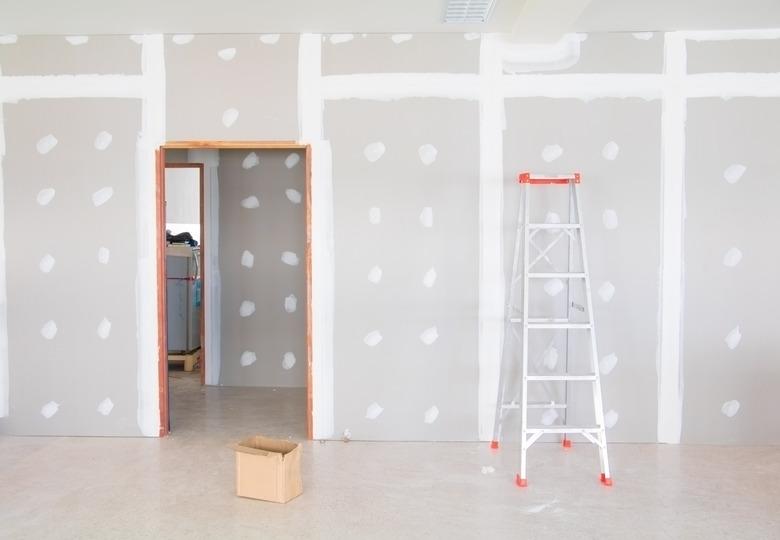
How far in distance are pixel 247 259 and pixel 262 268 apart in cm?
16

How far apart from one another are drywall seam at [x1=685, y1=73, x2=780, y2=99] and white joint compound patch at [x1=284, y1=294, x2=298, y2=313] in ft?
11.6

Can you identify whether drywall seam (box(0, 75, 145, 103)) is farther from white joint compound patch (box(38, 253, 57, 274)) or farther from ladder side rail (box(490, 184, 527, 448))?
ladder side rail (box(490, 184, 527, 448))

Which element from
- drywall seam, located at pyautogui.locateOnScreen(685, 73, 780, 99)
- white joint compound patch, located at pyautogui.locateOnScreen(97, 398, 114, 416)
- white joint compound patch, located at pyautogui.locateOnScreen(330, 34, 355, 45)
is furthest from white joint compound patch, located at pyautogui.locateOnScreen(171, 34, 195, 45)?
drywall seam, located at pyautogui.locateOnScreen(685, 73, 780, 99)

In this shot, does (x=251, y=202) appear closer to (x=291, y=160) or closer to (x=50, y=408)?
(x=291, y=160)

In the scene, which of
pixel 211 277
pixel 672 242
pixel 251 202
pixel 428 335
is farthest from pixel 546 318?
pixel 211 277

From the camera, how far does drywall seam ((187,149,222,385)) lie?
625 cm

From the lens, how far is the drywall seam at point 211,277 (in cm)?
625

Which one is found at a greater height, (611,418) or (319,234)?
(319,234)

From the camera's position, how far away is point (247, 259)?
6266 mm

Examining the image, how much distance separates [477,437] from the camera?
4461 mm

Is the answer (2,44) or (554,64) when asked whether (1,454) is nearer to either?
(2,44)

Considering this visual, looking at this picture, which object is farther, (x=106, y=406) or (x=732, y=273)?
(x=106, y=406)

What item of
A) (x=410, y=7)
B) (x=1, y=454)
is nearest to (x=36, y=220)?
(x=1, y=454)

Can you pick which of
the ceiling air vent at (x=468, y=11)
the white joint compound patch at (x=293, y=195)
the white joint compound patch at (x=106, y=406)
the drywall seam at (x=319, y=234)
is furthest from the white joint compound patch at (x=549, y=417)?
the white joint compound patch at (x=293, y=195)
